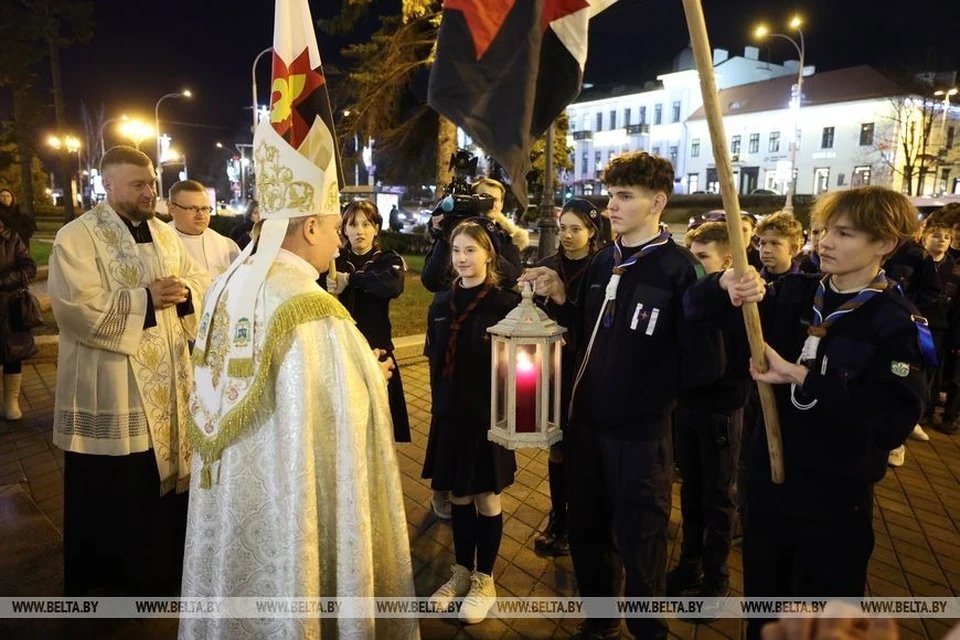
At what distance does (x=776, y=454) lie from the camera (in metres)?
2.31

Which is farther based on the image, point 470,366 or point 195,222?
point 195,222

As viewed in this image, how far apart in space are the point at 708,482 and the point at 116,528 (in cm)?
341

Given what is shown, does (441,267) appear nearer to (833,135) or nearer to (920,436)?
(920,436)

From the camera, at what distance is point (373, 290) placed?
14.1ft

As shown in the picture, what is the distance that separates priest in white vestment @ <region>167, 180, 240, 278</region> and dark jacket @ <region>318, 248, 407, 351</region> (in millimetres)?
1149

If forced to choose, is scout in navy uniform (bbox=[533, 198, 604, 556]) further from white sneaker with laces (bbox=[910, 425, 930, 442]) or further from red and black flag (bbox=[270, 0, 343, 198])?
white sneaker with laces (bbox=[910, 425, 930, 442])

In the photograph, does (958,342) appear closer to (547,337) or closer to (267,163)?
(547,337)

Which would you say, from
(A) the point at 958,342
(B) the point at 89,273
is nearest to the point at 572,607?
(B) the point at 89,273

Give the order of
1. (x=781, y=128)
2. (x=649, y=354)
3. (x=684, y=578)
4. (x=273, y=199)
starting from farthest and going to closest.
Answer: (x=781, y=128) < (x=684, y=578) < (x=649, y=354) < (x=273, y=199)

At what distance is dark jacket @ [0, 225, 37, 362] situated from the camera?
583 centimetres

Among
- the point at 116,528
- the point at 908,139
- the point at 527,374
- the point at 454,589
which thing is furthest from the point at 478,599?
the point at 908,139

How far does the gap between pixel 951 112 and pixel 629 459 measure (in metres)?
54.6

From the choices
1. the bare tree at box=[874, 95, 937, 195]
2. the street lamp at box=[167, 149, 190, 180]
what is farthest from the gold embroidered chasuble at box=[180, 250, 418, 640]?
the street lamp at box=[167, 149, 190, 180]

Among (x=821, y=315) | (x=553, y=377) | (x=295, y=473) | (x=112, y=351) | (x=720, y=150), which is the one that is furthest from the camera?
(x=112, y=351)
